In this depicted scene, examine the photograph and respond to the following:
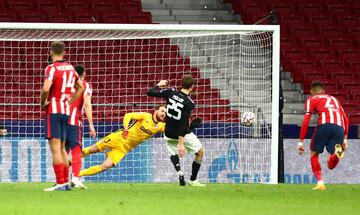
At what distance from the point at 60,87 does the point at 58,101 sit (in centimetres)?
17

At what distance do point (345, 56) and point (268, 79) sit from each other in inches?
265

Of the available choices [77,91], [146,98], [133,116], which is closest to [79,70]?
[77,91]

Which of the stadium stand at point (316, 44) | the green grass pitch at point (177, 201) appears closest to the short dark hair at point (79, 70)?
the green grass pitch at point (177, 201)

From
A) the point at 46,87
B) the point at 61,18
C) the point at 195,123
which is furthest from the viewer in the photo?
the point at 61,18

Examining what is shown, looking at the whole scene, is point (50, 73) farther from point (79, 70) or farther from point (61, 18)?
point (61, 18)

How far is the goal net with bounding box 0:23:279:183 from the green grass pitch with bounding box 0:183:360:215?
3922 mm

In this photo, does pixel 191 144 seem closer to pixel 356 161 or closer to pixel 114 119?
pixel 114 119

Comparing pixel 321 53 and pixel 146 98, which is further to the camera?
pixel 321 53

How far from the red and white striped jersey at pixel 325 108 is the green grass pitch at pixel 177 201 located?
1617mm

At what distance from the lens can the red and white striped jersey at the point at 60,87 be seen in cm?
1258

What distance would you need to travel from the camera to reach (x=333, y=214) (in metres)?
10.1

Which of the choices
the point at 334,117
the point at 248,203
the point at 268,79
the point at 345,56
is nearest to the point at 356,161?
the point at 268,79

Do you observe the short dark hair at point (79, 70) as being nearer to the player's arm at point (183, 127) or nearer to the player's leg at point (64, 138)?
the player's leg at point (64, 138)

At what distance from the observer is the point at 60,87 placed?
12.7 m
